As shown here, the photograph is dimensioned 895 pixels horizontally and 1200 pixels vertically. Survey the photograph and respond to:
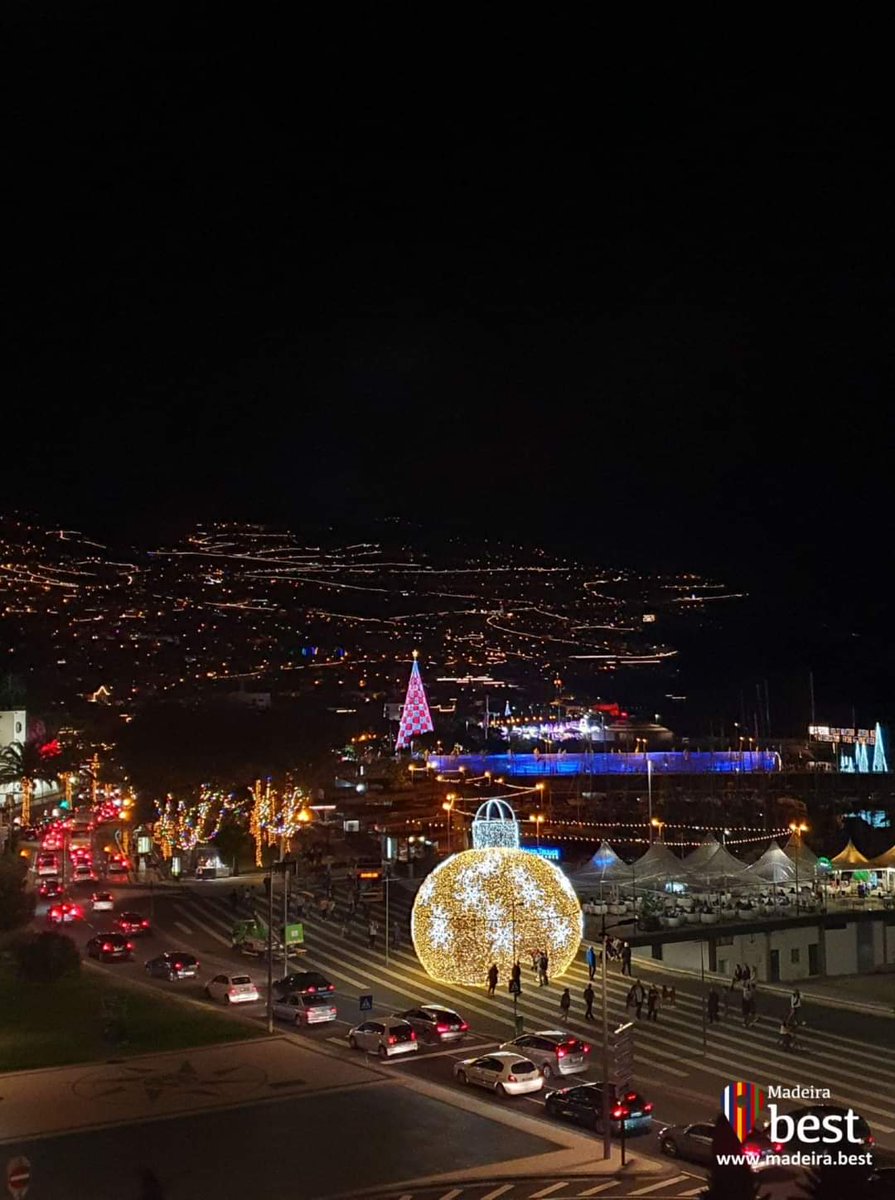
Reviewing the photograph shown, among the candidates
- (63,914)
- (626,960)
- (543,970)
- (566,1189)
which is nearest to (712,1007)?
(543,970)

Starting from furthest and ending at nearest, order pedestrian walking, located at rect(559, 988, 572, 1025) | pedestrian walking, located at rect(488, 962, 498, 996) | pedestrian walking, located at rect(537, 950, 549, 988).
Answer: pedestrian walking, located at rect(537, 950, 549, 988), pedestrian walking, located at rect(488, 962, 498, 996), pedestrian walking, located at rect(559, 988, 572, 1025)

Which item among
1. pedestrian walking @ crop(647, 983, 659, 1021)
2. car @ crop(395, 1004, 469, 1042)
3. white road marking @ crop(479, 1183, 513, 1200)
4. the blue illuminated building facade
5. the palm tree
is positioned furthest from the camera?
the blue illuminated building facade

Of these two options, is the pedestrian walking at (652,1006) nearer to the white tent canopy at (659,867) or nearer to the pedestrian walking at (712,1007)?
the pedestrian walking at (712,1007)

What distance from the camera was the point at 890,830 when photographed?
232 feet

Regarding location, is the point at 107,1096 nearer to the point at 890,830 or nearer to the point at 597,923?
the point at 597,923

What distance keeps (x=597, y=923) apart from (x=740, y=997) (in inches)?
273

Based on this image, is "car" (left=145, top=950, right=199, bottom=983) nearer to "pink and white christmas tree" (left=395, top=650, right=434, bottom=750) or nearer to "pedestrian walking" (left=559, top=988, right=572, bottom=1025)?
"pedestrian walking" (left=559, top=988, right=572, bottom=1025)

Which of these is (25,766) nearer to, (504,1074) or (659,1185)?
(504,1074)

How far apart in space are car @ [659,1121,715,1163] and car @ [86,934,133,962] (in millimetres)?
18519

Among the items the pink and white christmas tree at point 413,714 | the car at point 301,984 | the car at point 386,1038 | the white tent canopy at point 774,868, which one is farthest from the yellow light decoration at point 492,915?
the pink and white christmas tree at point 413,714

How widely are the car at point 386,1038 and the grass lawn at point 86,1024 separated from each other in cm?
221

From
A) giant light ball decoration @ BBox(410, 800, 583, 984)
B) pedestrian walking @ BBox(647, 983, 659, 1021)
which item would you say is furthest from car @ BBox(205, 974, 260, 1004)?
pedestrian walking @ BBox(647, 983, 659, 1021)

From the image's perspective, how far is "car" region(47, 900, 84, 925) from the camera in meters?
36.3

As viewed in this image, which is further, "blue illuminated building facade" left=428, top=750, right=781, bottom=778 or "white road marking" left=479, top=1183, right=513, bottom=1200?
"blue illuminated building facade" left=428, top=750, right=781, bottom=778
